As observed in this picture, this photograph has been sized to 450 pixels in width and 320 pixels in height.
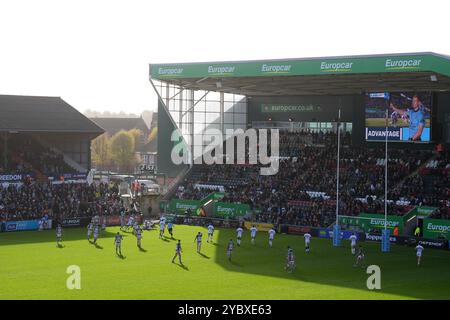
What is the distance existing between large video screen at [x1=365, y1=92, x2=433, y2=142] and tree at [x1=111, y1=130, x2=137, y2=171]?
3063 inches

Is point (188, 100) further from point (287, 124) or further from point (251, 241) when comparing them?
point (251, 241)

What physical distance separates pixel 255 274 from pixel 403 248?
15.4 m

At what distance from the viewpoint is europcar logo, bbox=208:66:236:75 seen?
6122cm

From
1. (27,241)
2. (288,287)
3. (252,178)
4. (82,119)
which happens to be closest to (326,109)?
(252,178)

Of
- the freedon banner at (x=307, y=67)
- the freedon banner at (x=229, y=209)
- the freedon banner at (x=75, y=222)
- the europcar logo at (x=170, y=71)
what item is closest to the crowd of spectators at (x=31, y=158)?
the freedon banner at (x=75, y=222)

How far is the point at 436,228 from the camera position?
51.9 m

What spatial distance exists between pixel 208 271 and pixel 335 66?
22084 mm

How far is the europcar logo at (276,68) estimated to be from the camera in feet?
191

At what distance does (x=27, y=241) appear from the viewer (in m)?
50.7

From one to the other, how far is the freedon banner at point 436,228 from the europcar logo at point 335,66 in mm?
11723

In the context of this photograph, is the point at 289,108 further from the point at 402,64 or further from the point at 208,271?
the point at 208,271

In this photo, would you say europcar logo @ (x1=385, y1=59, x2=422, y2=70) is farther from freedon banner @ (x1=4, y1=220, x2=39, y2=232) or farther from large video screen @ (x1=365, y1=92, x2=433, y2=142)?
freedon banner @ (x1=4, y1=220, x2=39, y2=232)

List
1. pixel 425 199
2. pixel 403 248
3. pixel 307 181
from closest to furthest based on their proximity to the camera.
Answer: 1. pixel 403 248
2. pixel 425 199
3. pixel 307 181

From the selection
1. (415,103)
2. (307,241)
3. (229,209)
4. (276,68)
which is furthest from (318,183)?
(307,241)
